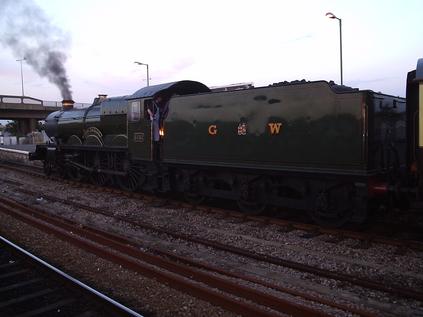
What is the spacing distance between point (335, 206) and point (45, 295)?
213 inches

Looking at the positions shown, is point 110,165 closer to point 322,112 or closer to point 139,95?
point 139,95

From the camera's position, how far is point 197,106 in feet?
35.0

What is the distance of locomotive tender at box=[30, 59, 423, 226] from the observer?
7574 mm

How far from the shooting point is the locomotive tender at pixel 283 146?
24.8ft

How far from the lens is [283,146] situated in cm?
871

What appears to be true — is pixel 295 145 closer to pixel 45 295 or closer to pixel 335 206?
pixel 335 206

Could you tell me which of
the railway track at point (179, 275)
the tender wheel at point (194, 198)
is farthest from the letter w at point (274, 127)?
the railway track at point (179, 275)

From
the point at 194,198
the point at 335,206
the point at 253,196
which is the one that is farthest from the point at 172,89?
the point at 335,206

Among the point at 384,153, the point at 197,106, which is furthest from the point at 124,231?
the point at 384,153

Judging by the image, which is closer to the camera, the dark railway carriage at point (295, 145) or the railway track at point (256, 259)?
the railway track at point (256, 259)

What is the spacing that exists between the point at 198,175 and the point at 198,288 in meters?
5.92

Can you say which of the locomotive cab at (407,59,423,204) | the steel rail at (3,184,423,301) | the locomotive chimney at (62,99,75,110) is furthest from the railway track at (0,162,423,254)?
the locomotive chimney at (62,99,75,110)

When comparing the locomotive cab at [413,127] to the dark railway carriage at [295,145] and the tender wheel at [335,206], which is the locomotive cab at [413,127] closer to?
the dark railway carriage at [295,145]

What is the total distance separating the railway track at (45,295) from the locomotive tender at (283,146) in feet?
15.5
